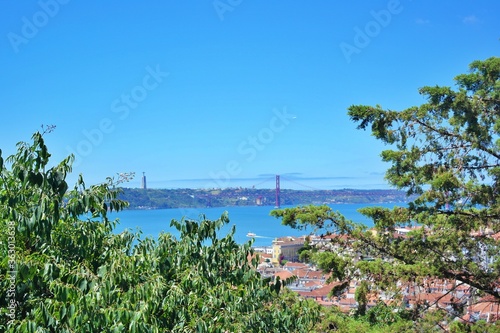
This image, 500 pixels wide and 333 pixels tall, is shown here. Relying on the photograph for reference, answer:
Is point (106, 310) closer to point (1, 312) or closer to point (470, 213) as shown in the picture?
point (1, 312)


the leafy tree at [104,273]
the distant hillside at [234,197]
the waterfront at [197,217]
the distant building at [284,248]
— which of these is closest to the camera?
the leafy tree at [104,273]

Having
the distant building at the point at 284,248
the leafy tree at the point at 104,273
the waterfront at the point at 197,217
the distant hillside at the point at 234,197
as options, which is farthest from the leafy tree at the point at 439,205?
the distant hillside at the point at 234,197

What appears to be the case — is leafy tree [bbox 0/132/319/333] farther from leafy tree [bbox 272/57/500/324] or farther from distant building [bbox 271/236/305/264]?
distant building [bbox 271/236/305/264]

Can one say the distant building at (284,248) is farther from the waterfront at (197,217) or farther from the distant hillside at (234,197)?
the distant hillside at (234,197)

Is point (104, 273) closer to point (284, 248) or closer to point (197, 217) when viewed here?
point (197, 217)

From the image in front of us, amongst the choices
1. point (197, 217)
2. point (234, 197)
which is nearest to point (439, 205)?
point (197, 217)

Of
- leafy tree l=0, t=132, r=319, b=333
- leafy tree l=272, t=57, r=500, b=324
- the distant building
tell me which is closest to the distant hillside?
the distant building
